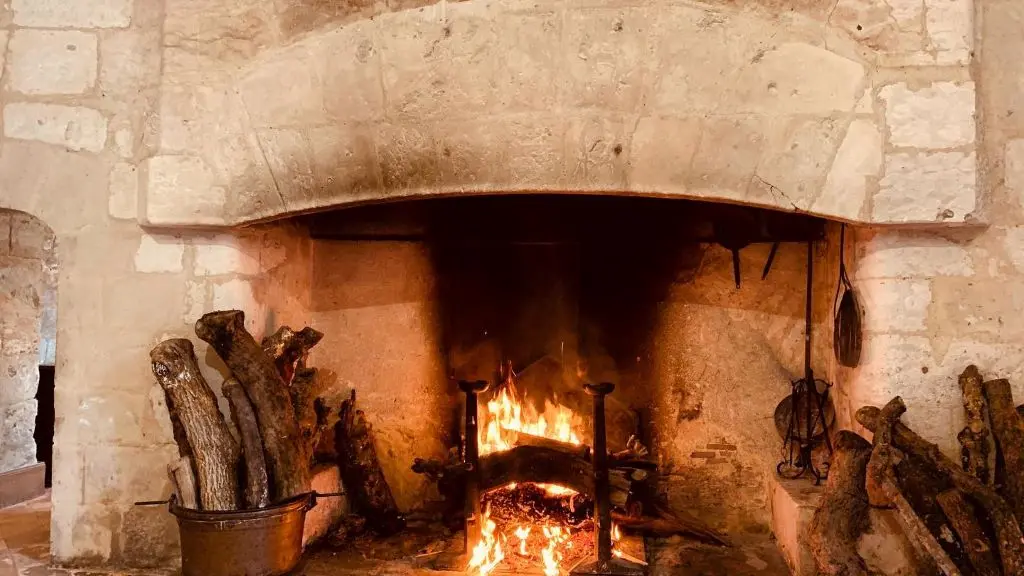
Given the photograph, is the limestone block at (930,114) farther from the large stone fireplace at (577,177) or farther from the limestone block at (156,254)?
the limestone block at (156,254)

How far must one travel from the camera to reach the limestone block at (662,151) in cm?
225

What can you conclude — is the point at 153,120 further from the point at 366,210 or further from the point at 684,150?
the point at 684,150

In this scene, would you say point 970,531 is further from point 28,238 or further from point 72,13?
point 28,238

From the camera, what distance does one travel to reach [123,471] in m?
2.59

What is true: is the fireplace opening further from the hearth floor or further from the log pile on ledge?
the log pile on ledge

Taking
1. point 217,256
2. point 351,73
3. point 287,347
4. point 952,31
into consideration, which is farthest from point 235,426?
point 952,31

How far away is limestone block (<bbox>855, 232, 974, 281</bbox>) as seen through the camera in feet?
7.40

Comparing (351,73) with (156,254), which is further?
(156,254)

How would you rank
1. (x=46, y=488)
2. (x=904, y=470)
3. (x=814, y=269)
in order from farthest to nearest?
(x=46, y=488), (x=814, y=269), (x=904, y=470)

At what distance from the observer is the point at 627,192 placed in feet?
7.62

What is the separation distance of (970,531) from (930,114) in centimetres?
128

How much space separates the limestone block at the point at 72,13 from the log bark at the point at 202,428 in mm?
1326

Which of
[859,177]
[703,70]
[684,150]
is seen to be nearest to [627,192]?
[684,150]

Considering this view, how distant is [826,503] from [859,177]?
3.55ft
